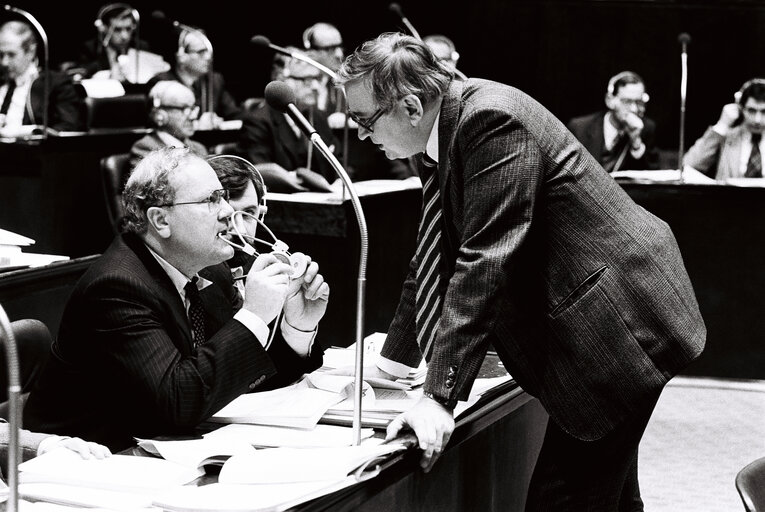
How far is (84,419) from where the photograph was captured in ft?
7.54

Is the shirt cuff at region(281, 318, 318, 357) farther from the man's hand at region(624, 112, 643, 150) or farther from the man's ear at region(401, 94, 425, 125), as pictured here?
the man's hand at region(624, 112, 643, 150)

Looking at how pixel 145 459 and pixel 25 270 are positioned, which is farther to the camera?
pixel 25 270

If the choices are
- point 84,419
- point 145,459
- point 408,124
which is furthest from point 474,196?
point 84,419

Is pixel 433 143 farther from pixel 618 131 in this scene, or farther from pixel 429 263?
pixel 618 131

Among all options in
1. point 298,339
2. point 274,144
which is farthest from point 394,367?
point 274,144

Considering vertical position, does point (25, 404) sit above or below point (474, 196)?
below

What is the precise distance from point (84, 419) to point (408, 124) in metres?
0.87

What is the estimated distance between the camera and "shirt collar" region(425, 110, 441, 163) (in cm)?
210

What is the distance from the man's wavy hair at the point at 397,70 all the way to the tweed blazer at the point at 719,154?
4724 mm

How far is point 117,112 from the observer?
693 cm

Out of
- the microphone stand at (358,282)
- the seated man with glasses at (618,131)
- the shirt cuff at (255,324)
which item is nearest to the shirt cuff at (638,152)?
the seated man with glasses at (618,131)

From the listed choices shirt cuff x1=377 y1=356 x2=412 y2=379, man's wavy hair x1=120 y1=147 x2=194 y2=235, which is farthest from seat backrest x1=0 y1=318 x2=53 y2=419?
shirt cuff x1=377 y1=356 x2=412 y2=379

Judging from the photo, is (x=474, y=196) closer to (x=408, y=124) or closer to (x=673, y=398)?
(x=408, y=124)

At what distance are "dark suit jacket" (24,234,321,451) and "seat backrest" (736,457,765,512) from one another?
35.3 inches
